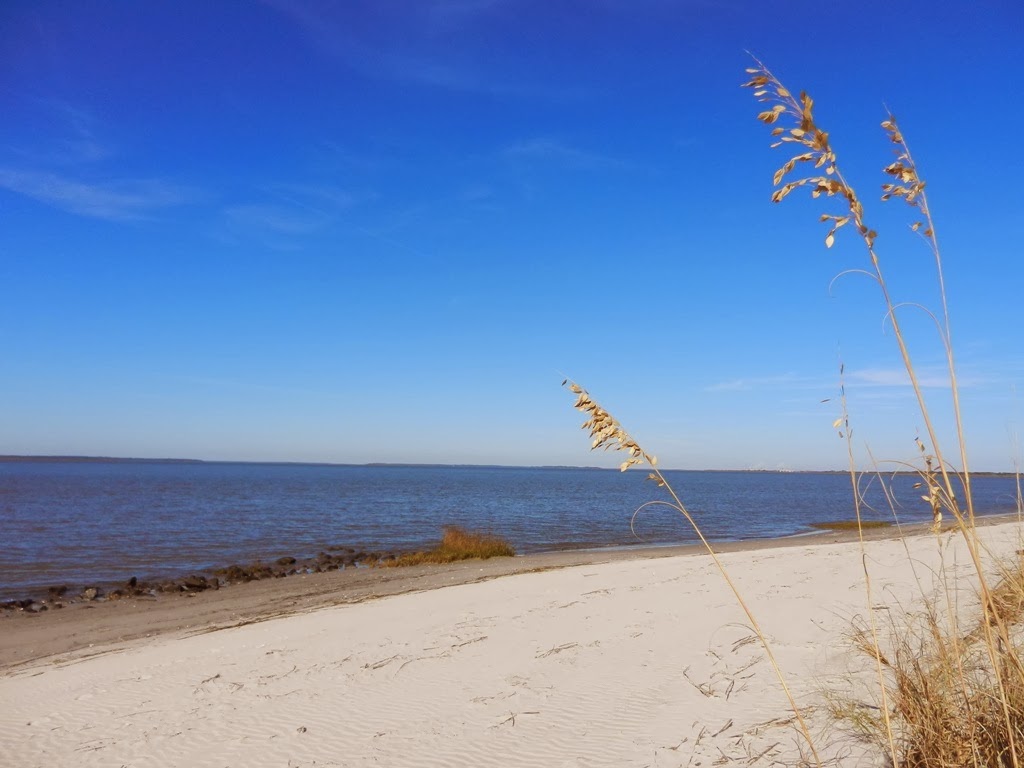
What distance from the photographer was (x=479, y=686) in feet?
18.4

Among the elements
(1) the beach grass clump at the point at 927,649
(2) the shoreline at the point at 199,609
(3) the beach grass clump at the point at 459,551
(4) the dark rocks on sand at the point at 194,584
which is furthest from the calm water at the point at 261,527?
(1) the beach grass clump at the point at 927,649

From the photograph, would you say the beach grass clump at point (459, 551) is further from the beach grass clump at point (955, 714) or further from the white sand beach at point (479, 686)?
the beach grass clump at point (955, 714)

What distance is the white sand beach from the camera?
14.2 ft

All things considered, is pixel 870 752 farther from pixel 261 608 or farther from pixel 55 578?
pixel 55 578

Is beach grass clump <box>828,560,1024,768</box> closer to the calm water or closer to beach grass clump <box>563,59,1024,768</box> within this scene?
beach grass clump <box>563,59,1024,768</box>

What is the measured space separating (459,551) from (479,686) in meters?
16.2

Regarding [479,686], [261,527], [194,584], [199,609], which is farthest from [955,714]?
[261,527]

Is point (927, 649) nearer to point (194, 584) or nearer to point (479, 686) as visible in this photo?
point (479, 686)

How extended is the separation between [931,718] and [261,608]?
41.4 ft

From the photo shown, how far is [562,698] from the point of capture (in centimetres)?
509

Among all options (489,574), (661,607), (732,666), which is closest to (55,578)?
(489,574)

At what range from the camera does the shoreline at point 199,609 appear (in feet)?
35.2

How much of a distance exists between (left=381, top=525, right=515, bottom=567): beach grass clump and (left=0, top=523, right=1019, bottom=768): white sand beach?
11.8m

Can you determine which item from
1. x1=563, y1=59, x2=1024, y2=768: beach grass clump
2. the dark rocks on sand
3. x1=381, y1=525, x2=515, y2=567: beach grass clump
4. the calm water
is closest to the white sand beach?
x1=563, y1=59, x2=1024, y2=768: beach grass clump
